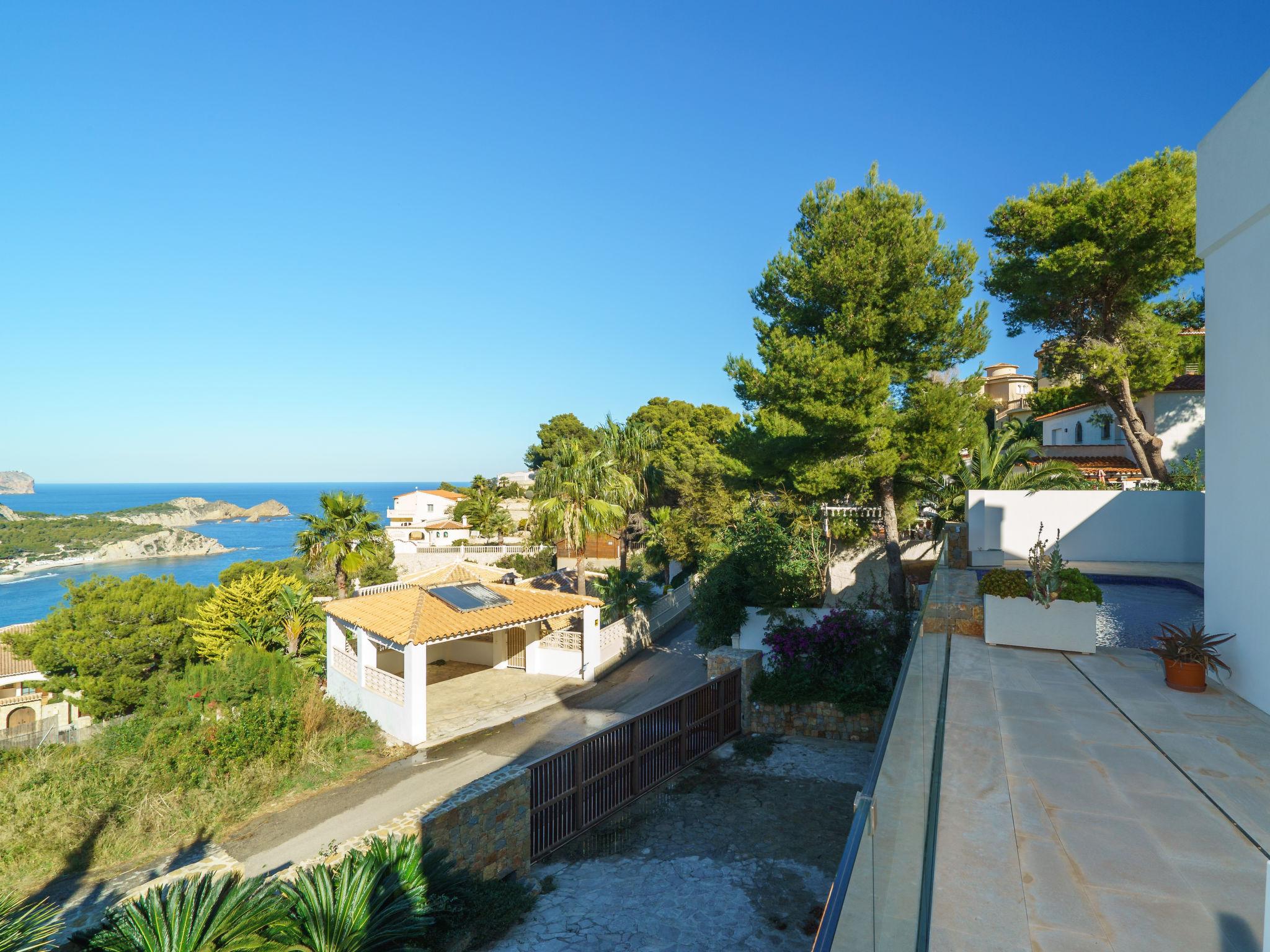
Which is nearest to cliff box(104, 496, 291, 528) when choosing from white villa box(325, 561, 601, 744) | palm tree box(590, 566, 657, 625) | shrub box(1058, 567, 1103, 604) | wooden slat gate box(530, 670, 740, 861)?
white villa box(325, 561, 601, 744)

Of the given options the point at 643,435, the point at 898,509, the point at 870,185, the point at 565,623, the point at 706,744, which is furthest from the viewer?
the point at 643,435

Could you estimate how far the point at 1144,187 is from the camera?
15312 millimetres

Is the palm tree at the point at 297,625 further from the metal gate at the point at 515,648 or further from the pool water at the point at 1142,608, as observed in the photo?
the pool water at the point at 1142,608

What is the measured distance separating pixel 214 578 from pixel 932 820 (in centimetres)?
9913

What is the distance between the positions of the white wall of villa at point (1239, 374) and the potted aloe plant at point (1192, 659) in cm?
15

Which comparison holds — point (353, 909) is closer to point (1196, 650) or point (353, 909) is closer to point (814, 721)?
point (1196, 650)

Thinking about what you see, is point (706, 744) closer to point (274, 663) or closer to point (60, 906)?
point (60, 906)

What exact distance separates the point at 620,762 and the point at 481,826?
2585mm

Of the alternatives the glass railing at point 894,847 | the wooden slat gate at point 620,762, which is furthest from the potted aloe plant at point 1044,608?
the wooden slat gate at point 620,762

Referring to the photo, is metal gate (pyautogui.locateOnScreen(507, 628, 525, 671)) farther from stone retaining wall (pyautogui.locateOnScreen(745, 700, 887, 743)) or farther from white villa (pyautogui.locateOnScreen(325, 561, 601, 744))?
stone retaining wall (pyautogui.locateOnScreen(745, 700, 887, 743))

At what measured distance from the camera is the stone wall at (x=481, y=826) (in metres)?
6.22

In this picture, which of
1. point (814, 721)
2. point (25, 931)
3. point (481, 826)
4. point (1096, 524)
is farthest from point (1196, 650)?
point (25, 931)

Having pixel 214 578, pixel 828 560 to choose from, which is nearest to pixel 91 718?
pixel 828 560

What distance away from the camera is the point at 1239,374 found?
233 inches
